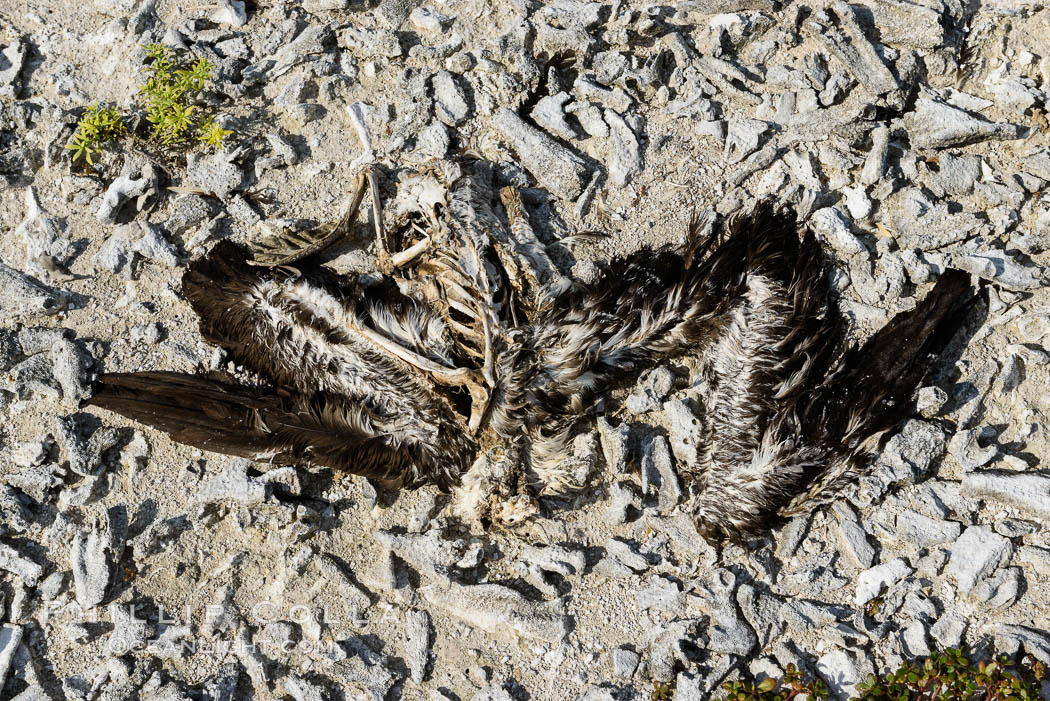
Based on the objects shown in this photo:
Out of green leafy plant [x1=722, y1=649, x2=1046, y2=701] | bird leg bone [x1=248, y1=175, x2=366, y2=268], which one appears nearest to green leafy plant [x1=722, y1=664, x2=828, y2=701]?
green leafy plant [x1=722, y1=649, x2=1046, y2=701]

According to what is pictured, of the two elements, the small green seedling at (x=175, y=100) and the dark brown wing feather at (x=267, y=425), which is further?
the small green seedling at (x=175, y=100)

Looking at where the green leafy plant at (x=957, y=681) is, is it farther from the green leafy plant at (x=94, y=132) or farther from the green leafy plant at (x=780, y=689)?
the green leafy plant at (x=94, y=132)

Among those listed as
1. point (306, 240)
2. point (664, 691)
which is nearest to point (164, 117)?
point (306, 240)

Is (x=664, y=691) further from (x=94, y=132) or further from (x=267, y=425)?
(x=94, y=132)

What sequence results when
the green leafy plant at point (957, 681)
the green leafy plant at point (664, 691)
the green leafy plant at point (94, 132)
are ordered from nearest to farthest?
1. the green leafy plant at point (957, 681)
2. the green leafy plant at point (664, 691)
3. the green leafy plant at point (94, 132)

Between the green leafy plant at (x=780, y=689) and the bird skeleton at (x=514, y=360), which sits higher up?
the bird skeleton at (x=514, y=360)

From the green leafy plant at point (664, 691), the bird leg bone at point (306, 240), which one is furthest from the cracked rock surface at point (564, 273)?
the bird leg bone at point (306, 240)

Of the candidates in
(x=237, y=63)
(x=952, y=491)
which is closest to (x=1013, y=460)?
(x=952, y=491)
